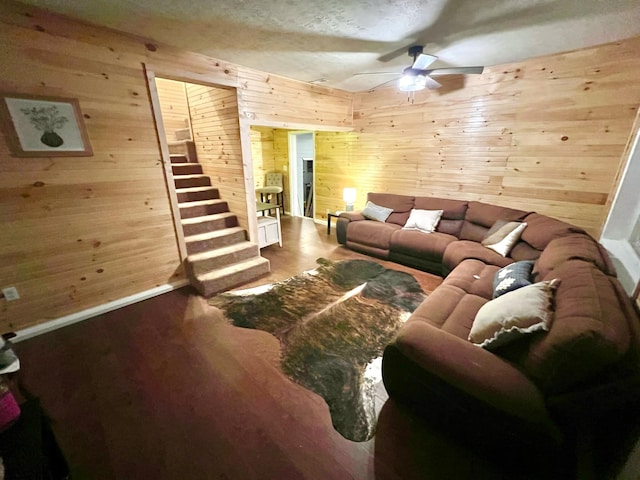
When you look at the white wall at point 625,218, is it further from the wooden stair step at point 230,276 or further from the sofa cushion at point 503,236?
the wooden stair step at point 230,276

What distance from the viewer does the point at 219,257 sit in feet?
10.3

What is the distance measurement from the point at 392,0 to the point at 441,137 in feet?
8.22

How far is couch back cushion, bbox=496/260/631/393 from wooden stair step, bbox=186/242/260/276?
2.89 m

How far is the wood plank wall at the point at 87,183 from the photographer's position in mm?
1968

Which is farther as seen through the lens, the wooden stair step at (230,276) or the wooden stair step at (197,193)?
the wooden stair step at (197,193)

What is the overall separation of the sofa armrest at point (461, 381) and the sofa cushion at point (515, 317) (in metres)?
0.11

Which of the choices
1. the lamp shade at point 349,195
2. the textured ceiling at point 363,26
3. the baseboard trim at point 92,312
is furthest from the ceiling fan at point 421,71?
the baseboard trim at point 92,312

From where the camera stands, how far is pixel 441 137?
151 inches

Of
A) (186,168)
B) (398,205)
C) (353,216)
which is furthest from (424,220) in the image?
(186,168)

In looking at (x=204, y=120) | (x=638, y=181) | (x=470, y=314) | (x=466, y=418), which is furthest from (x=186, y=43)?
(x=638, y=181)

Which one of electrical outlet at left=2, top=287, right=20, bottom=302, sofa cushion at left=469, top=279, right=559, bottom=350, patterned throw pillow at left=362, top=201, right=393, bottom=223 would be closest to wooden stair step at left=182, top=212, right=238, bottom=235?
electrical outlet at left=2, top=287, right=20, bottom=302

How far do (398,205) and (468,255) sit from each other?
158 centimetres

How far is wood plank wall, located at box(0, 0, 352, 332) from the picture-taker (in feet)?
6.46

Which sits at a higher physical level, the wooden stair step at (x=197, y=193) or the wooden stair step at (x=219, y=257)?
the wooden stair step at (x=197, y=193)
